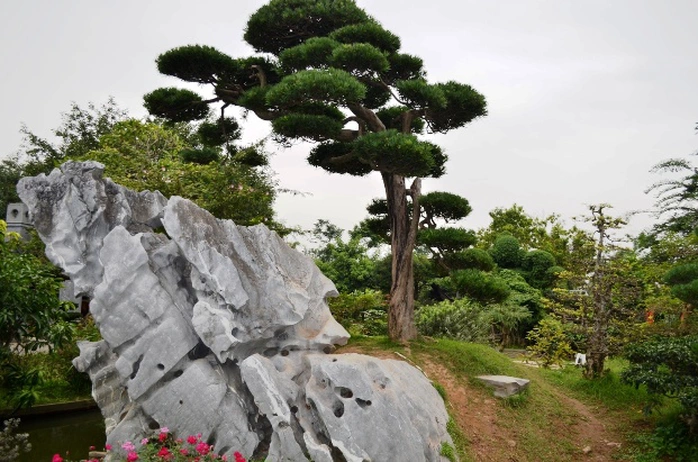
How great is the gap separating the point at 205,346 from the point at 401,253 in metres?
3.79

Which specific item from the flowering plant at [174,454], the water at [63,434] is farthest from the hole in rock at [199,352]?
the water at [63,434]

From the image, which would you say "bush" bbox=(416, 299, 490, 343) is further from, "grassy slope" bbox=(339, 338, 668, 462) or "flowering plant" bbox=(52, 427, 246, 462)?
"flowering plant" bbox=(52, 427, 246, 462)

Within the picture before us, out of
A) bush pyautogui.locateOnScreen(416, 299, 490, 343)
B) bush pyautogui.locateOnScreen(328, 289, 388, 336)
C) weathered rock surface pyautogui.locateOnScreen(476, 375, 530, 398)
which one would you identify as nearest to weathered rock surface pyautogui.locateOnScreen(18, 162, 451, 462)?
weathered rock surface pyautogui.locateOnScreen(476, 375, 530, 398)

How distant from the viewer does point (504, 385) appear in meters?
7.39

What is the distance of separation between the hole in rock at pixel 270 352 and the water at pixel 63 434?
8.16ft

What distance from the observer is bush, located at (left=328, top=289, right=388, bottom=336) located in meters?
10.7

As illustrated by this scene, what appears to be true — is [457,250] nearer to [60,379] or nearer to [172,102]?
[172,102]

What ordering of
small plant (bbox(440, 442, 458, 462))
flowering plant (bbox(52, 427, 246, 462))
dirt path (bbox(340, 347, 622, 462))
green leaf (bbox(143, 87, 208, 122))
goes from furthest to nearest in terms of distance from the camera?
1. green leaf (bbox(143, 87, 208, 122))
2. dirt path (bbox(340, 347, 622, 462))
3. small plant (bbox(440, 442, 458, 462))
4. flowering plant (bbox(52, 427, 246, 462))

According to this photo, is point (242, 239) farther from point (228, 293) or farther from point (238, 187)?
point (238, 187)

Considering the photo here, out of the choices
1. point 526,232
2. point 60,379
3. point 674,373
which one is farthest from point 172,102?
point 526,232

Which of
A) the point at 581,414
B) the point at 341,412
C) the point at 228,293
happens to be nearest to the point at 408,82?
the point at 228,293

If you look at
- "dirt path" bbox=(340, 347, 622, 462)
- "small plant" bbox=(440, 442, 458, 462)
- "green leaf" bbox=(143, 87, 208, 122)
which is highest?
"green leaf" bbox=(143, 87, 208, 122)

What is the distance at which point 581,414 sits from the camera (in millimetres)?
7570

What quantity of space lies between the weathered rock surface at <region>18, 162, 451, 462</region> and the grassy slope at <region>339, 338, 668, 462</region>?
0.76 m
